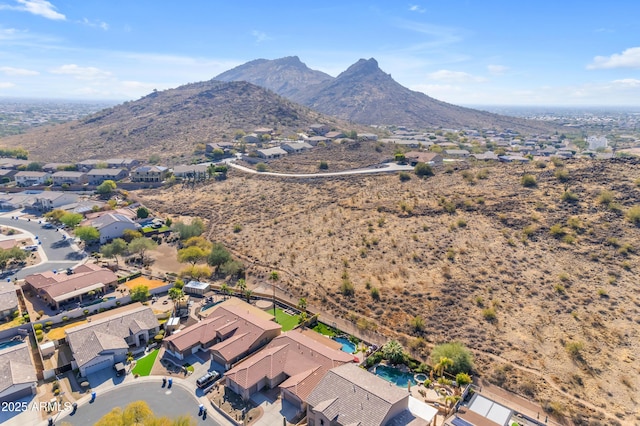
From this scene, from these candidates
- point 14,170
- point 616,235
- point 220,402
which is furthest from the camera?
point 14,170

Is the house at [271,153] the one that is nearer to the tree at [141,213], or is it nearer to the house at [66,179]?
the tree at [141,213]

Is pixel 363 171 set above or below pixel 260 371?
above

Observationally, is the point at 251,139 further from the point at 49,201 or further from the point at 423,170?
the point at 423,170

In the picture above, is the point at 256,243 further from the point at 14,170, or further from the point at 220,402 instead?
the point at 14,170

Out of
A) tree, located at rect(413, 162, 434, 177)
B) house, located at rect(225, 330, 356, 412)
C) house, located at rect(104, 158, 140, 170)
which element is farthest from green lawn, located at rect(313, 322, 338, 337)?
house, located at rect(104, 158, 140, 170)

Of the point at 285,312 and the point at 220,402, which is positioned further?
Result: the point at 285,312

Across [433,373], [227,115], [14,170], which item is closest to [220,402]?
[433,373]
